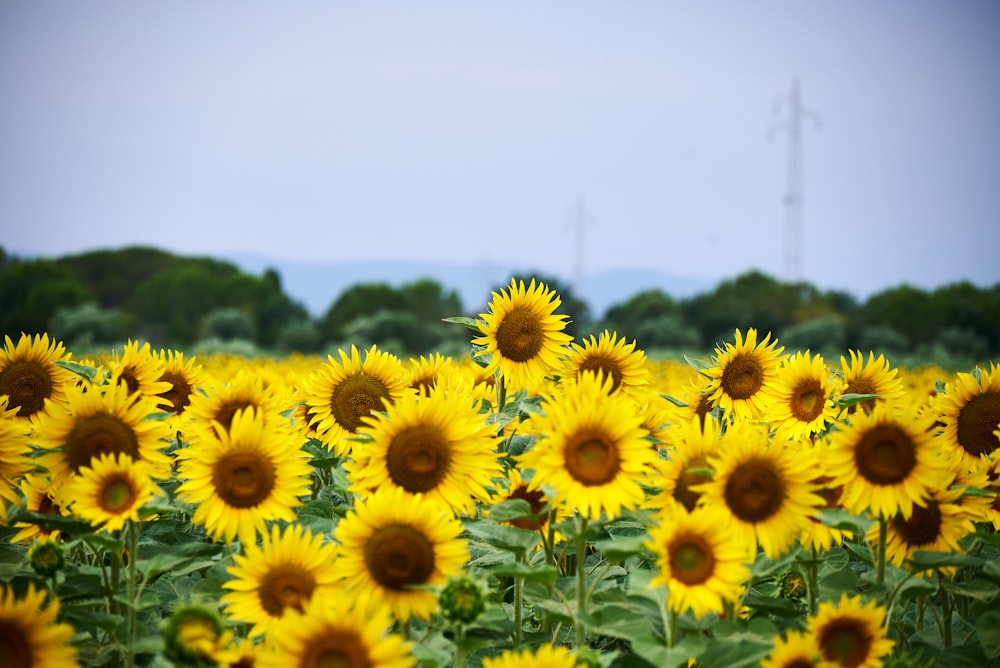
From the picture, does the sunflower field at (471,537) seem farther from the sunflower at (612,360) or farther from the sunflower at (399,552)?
the sunflower at (612,360)

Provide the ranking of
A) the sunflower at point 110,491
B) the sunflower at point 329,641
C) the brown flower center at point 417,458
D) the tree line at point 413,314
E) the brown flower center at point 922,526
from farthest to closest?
the tree line at point 413,314 < the brown flower center at point 922,526 < the brown flower center at point 417,458 < the sunflower at point 110,491 < the sunflower at point 329,641

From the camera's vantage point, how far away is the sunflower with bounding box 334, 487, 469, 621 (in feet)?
10.1

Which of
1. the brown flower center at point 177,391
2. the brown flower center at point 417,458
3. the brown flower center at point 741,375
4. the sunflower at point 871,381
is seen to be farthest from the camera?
the brown flower center at point 741,375

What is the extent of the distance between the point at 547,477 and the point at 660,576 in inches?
17.8

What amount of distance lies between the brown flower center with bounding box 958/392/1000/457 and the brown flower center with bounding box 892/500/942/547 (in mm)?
1019

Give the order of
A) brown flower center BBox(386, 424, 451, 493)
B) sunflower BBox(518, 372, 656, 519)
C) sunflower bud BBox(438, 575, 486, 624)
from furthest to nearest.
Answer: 1. brown flower center BBox(386, 424, 451, 493)
2. sunflower BBox(518, 372, 656, 519)
3. sunflower bud BBox(438, 575, 486, 624)

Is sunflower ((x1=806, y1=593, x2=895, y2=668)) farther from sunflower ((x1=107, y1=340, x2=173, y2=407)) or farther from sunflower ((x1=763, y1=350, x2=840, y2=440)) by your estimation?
sunflower ((x1=107, y1=340, x2=173, y2=407))

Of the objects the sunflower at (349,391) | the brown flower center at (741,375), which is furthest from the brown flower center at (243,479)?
the brown flower center at (741,375)

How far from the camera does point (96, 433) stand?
3.47 meters

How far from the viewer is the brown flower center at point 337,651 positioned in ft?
9.15

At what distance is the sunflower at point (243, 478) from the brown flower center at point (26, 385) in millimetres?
1301

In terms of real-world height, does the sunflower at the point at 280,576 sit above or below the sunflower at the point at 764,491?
below

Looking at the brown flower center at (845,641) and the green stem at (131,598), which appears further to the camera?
the green stem at (131,598)

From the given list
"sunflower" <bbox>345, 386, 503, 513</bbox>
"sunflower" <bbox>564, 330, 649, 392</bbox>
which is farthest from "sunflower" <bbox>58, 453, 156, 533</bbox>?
"sunflower" <bbox>564, 330, 649, 392</bbox>
